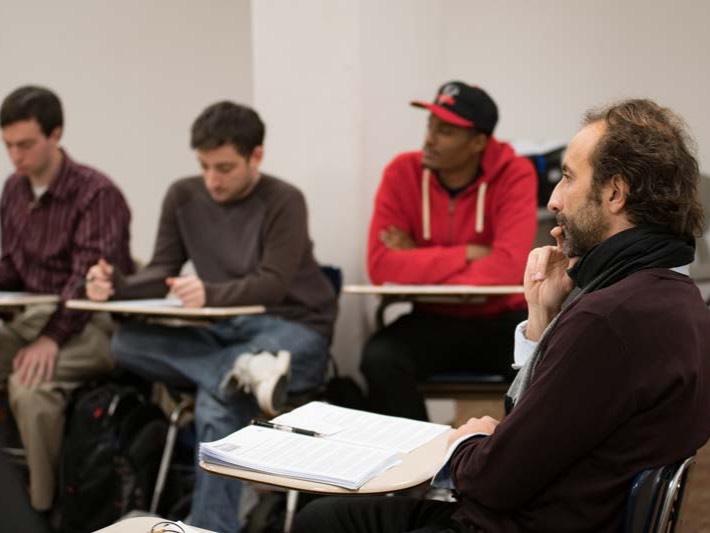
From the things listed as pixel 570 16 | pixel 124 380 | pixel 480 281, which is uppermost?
pixel 570 16

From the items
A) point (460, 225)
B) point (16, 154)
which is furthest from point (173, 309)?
point (16, 154)

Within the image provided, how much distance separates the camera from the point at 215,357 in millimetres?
2979

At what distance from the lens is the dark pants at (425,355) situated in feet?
10.1

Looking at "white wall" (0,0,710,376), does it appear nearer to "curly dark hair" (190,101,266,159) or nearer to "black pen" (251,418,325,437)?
"curly dark hair" (190,101,266,159)

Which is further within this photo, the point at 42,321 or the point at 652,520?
the point at 42,321

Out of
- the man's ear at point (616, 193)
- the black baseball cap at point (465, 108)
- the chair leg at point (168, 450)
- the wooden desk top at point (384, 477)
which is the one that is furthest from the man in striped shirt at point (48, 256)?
the man's ear at point (616, 193)

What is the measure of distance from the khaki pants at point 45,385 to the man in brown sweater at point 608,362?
2.07 meters

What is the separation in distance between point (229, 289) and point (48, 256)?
100 centimetres

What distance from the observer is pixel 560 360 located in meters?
1.40

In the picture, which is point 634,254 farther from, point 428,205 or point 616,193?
point 428,205

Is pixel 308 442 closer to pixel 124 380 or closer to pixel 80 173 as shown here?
pixel 124 380

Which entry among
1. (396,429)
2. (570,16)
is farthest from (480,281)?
(570,16)

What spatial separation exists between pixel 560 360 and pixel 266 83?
273cm

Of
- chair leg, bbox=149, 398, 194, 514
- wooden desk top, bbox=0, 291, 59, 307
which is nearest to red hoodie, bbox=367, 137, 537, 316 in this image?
chair leg, bbox=149, 398, 194, 514
